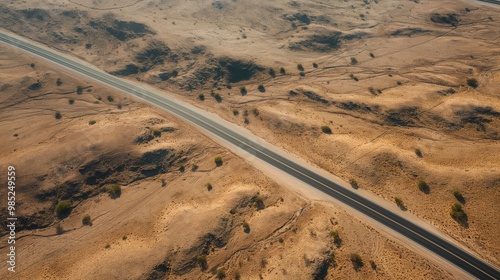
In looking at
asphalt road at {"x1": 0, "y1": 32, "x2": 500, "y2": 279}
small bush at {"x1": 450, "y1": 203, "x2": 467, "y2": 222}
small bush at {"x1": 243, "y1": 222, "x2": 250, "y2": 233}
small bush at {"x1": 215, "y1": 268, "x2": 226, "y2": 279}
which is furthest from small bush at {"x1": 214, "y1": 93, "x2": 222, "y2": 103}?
small bush at {"x1": 450, "y1": 203, "x2": 467, "y2": 222}

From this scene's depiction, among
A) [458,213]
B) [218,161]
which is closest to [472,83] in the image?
[458,213]

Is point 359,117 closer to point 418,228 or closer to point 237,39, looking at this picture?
point 418,228

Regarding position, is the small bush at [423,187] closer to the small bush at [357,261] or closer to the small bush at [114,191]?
the small bush at [357,261]

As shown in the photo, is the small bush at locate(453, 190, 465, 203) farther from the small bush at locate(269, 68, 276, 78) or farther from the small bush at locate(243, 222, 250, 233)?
the small bush at locate(269, 68, 276, 78)

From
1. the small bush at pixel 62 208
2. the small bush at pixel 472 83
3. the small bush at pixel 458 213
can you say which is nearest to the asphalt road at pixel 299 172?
the small bush at pixel 458 213

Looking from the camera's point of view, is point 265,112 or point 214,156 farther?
point 265,112

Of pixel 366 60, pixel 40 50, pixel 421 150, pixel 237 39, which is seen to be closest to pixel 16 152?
pixel 40 50
